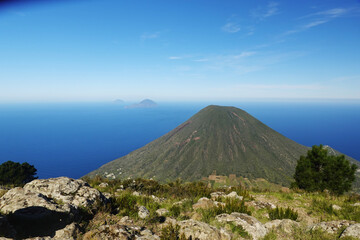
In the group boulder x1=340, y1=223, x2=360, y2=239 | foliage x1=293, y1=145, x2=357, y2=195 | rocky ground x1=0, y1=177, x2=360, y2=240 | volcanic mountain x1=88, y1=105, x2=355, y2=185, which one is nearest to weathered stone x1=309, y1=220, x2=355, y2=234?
rocky ground x1=0, y1=177, x2=360, y2=240

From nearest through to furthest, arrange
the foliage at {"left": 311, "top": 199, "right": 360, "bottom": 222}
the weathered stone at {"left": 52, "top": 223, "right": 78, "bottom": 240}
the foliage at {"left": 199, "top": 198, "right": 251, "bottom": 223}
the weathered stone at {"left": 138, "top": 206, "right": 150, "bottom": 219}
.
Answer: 1. the weathered stone at {"left": 52, "top": 223, "right": 78, "bottom": 240}
2. the weathered stone at {"left": 138, "top": 206, "right": 150, "bottom": 219}
3. the foliage at {"left": 199, "top": 198, "right": 251, "bottom": 223}
4. the foliage at {"left": 311, "top": 199, "right": 360, "bottom": 222}

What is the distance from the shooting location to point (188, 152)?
188250 mm

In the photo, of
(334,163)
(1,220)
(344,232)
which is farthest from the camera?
(334,163)

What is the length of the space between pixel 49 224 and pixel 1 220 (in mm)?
1339

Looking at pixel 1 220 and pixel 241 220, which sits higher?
pixel 1 220

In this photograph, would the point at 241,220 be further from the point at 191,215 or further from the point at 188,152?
the point at 188,152

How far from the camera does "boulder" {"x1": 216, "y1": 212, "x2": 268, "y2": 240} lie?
6.29 metres

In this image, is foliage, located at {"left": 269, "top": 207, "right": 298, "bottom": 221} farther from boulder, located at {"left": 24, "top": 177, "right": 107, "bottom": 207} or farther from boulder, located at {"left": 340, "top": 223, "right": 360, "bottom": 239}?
boulder, located at {"left": 24, "top": 177, "right": 107, "bottom": 207}

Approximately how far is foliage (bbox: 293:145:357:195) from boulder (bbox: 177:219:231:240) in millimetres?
25033

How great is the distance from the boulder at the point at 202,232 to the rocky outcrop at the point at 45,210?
12.7 ft

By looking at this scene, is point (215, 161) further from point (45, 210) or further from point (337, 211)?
point (45, 210)

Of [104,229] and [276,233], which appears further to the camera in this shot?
[276,233]

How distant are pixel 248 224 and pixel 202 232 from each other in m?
2.13

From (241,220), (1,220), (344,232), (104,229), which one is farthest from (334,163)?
(1,220)
